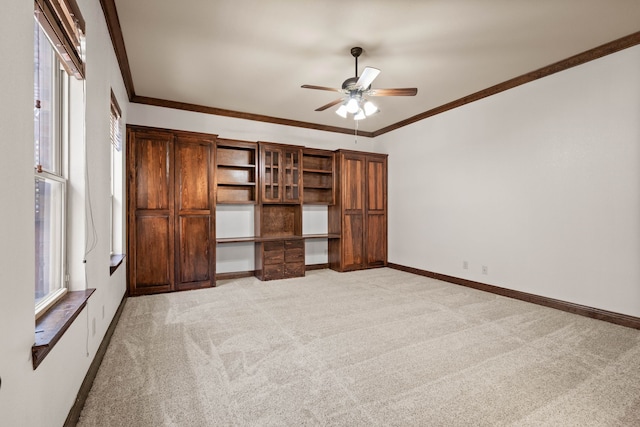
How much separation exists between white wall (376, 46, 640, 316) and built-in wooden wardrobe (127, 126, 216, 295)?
361 cm

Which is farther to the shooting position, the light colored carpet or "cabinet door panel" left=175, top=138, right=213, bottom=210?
"cabinet door panel" left=175, top=138, right=213, bottom=210

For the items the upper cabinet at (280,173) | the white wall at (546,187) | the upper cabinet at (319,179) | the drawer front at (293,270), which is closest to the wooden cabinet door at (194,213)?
the upper cabinet at (280,173)

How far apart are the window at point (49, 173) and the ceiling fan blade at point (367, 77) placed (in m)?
2.29

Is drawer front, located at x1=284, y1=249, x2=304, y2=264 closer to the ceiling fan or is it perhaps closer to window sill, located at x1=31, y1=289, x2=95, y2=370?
the ceiling fan

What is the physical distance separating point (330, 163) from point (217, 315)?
362 centimetres

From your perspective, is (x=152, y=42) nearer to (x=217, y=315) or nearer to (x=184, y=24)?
(x=184, y=24)

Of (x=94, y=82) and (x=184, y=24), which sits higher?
(x=184, y=24)

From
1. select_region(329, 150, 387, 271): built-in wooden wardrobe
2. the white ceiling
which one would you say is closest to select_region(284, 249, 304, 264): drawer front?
select_region(329, 150, 387, 271): built-in wooden wardrobe

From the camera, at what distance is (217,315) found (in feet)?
11.1

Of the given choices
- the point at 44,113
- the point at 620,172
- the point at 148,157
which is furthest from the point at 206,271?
the point at 620,172

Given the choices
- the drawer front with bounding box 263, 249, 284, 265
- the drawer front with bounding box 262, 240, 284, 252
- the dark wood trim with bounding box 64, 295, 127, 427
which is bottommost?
the dark wood trim with bounding box 64, 295, 127, 427

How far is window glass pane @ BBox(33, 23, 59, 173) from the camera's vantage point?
1.56 m

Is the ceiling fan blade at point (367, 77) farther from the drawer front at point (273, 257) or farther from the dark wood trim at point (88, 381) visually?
the dark wood trim at point (88, 381)

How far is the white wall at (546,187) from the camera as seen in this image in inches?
122
